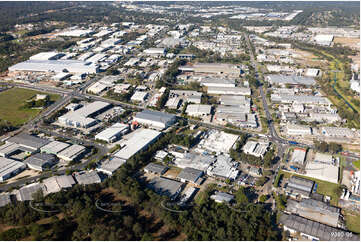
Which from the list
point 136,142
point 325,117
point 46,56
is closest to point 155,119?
point 136,142

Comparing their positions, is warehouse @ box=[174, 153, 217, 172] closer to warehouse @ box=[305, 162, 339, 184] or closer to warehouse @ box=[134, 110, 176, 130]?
warehouse @ box=[134, 110, 176, 130]

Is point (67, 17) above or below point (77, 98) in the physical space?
above

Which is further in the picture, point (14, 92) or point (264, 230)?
point (14, 92)

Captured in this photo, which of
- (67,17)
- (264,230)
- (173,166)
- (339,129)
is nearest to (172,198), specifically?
(173,166)

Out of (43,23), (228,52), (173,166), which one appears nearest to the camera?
(173,166)

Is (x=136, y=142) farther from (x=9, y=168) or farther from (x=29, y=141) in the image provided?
(x=9, y=168)

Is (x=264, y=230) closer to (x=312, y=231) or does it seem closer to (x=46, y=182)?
(x=312, y=231)
